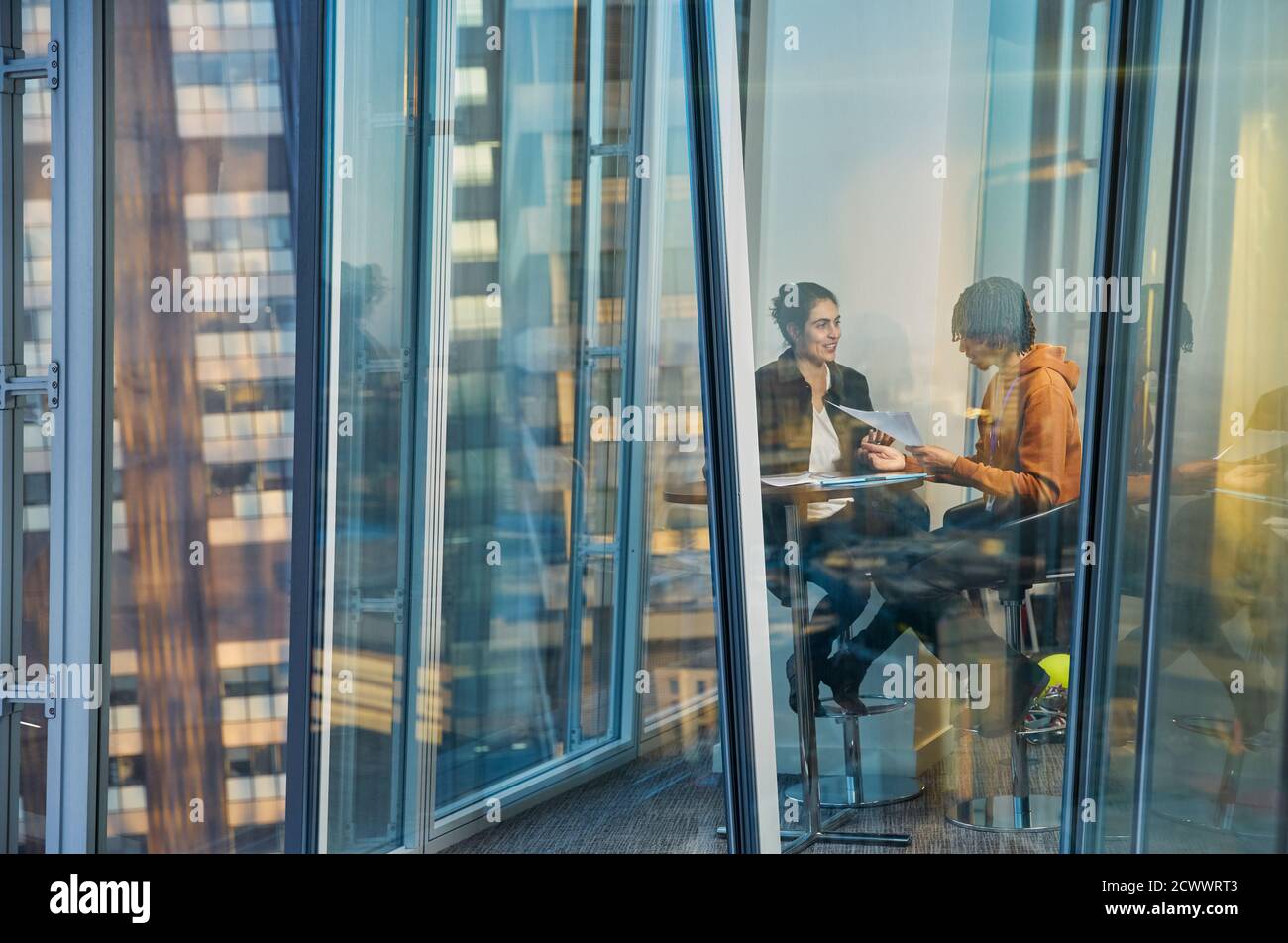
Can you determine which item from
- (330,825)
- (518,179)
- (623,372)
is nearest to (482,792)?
(330,825)

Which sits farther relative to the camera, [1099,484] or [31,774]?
[31,774]

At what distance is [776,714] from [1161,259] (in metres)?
1.38

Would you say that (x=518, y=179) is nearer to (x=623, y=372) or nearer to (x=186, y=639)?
(x=623, y=372)

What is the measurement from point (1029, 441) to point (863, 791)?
956mm

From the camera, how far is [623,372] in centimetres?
399

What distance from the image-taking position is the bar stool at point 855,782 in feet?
9.38

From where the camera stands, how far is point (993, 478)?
9.05 ft

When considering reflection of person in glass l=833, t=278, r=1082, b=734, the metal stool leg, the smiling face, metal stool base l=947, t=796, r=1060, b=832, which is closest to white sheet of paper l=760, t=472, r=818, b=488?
reflection of person in glass l=833, t=278, r=1082, b=734

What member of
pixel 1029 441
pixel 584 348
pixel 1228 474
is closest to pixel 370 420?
pixel 584 348

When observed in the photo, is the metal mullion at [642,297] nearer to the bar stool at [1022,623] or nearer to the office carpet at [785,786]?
Result: the office carpet at [785,786]

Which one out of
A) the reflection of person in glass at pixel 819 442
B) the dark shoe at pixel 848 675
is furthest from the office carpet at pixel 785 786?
the reflection of person in glass at pixel 819 442

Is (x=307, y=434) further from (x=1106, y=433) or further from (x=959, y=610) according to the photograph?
(x=1106, y=433)

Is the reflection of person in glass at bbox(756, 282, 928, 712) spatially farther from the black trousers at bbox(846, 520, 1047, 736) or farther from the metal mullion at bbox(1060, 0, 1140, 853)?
the metal mullion at bbox(1060, 0, 1140, 853)
